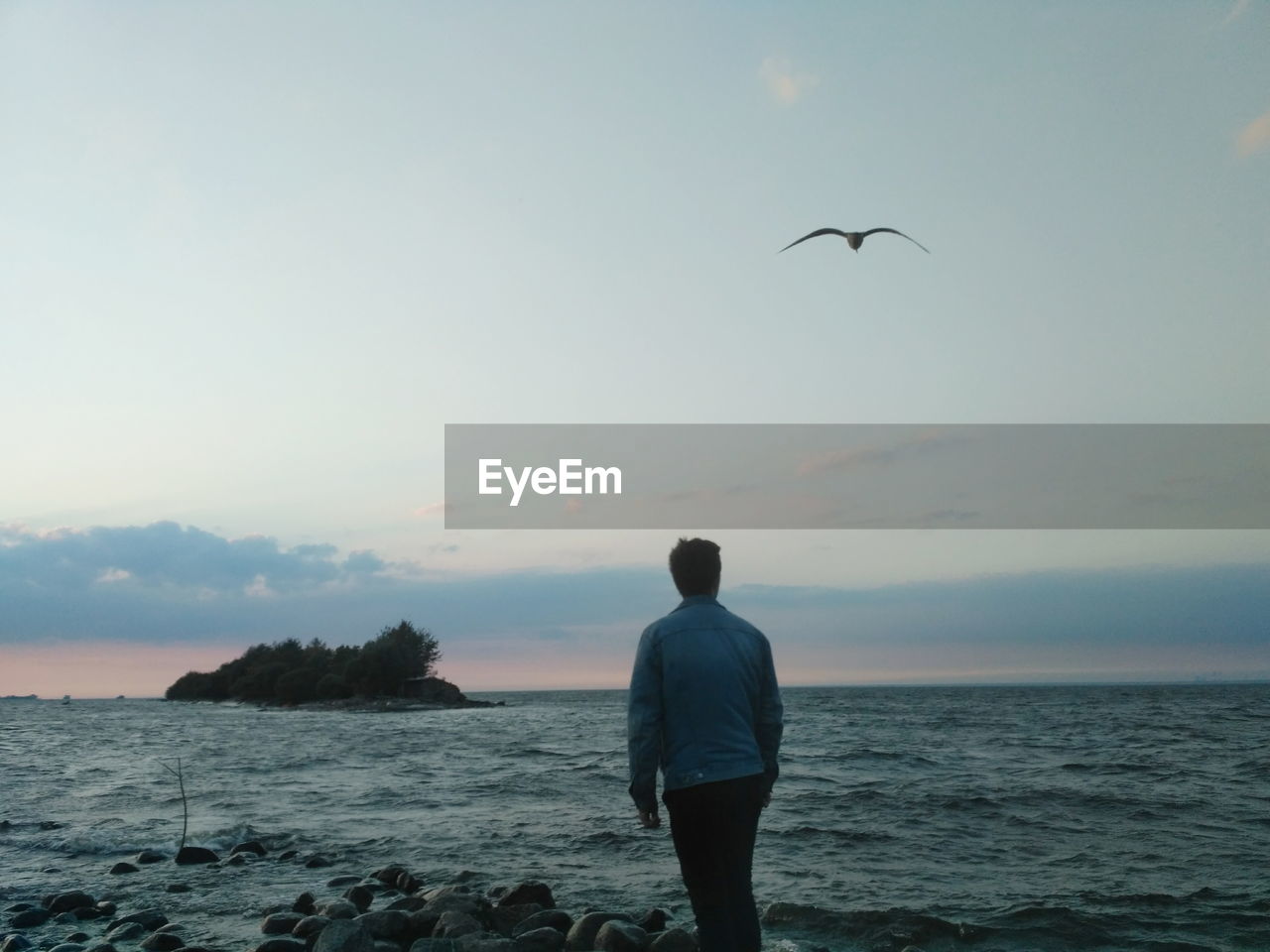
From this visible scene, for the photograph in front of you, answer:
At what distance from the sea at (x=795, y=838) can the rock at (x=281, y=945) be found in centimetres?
72

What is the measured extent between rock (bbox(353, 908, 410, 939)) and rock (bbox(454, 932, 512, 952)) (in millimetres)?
817

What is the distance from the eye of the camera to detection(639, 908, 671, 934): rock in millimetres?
8672

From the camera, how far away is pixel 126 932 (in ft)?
29.2

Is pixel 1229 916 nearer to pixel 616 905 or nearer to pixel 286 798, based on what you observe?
pixel 616 905

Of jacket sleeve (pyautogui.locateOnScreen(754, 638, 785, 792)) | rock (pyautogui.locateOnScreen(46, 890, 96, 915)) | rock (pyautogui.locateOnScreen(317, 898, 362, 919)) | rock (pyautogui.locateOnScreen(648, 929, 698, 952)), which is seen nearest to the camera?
jacket sleeve (pyautogui.locateOnScreen(754, 638, 785, 792))

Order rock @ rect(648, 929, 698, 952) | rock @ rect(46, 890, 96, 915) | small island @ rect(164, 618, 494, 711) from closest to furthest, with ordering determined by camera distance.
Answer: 1. rock @ rect(648, 929, 698, 952)
2. rock @ rect(46, 890, 96, 915)
3. small island @ rect(164, 618, 494, 711)

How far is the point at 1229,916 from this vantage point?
9.63 metres

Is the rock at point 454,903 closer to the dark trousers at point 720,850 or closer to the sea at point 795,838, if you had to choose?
the sea at point 795,838

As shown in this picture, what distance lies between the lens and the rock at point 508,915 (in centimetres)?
876

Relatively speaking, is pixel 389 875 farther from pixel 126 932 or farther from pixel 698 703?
pixel 698 703

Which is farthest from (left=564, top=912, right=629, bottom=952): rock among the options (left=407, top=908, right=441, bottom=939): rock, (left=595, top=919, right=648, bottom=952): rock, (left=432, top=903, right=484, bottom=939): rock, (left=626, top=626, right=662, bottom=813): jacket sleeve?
(left=626, top=626, right=662, bottom=813): jacket sleeve

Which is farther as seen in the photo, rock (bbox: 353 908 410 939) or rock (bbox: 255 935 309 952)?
rock (bbox: 353 908 410 939)

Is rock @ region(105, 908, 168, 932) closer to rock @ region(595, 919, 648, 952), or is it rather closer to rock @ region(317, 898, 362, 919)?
rock @ region(317, 898, 362, 919)

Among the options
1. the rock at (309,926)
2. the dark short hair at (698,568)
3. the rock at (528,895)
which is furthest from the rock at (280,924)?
the dark short hair at (698,568)
